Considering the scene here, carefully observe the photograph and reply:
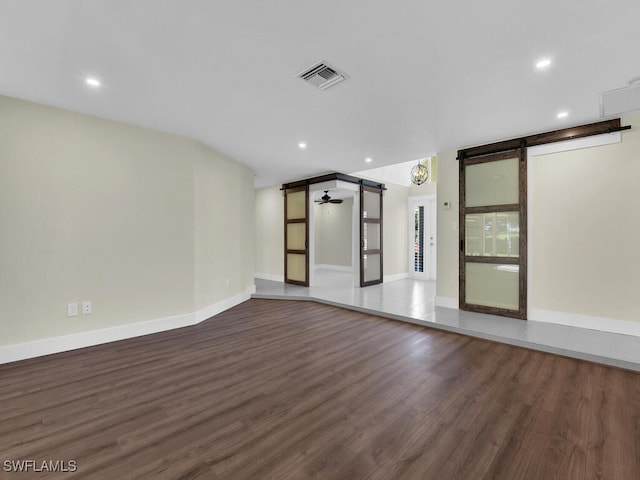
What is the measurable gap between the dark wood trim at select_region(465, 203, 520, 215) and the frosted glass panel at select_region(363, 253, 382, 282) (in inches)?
106

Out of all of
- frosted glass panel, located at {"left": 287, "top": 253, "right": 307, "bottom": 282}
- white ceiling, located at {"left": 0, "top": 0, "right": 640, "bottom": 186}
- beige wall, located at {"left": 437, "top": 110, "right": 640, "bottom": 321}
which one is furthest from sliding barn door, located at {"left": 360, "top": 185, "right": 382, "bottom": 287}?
beige wall, located at {"left": 437, "top": 110, "right": 640, "bottom": 321}

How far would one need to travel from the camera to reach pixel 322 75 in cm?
254

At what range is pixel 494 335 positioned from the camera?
11.6ft

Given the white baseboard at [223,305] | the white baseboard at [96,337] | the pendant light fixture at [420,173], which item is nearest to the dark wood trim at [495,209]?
the pendant light fixture at [420,173]

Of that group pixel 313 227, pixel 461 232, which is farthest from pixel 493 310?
pixel 313 227

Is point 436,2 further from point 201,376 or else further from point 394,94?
point 201,376

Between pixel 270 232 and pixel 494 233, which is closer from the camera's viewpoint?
pixel 494 233

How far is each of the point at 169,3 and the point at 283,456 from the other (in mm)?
2821

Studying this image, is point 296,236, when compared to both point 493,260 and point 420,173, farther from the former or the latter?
point 493,260

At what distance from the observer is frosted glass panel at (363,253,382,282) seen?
6832 millimetres

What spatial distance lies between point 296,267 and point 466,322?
417 cm

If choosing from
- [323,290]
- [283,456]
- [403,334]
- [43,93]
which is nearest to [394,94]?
[403,334]

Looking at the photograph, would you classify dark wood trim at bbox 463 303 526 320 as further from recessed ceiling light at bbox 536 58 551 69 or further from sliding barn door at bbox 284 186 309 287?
sliding barn door at bbox 284 186 309 287

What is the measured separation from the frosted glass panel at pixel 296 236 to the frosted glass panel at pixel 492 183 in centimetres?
364
